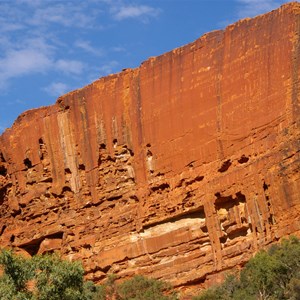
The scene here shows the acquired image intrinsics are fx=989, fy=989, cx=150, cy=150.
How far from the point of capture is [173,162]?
42531 millimetres

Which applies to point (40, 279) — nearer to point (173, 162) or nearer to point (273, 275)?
point (273, 275)

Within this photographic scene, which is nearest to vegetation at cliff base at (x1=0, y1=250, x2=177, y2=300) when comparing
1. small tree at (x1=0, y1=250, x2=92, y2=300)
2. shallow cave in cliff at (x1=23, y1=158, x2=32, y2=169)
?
small tree at (x1=0, y1=250, x2=92, y2=300)

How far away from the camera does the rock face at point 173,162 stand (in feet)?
126

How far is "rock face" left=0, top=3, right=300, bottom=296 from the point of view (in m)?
38.5

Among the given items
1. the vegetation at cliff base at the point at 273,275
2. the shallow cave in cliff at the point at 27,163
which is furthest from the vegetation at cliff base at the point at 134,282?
the shallow cave in cliff at the point at 27,163

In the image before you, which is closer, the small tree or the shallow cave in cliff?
the small tree

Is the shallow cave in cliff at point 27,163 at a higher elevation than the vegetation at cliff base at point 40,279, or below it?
higher

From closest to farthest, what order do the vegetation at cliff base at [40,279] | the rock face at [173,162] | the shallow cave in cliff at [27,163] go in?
the vegetation at cliff base at [40,279] → the rock face at [173,162] → the shallow cave in cliff at [27,163]

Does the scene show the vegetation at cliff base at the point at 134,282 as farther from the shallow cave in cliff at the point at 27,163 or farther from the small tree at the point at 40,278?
the shallow cave in cliff at the point at 27,163

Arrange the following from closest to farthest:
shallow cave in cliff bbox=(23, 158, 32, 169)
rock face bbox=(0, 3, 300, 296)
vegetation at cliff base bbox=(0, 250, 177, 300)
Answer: vegetation at cliff base bbox=(0, 250, 177, 300)
rock face bbox=(0, 3, 300, 296)
shallow cave in cliff bbox=(23, 158, 32, 169)

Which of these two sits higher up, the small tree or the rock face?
the rock face

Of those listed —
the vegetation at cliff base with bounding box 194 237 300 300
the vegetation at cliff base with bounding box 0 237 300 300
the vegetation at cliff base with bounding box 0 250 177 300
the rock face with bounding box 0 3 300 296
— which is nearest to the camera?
the vegetation at cliff base with bounding box 0 250 177 300

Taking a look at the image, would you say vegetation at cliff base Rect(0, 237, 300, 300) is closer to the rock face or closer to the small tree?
the small tree

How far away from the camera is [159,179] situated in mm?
43156
